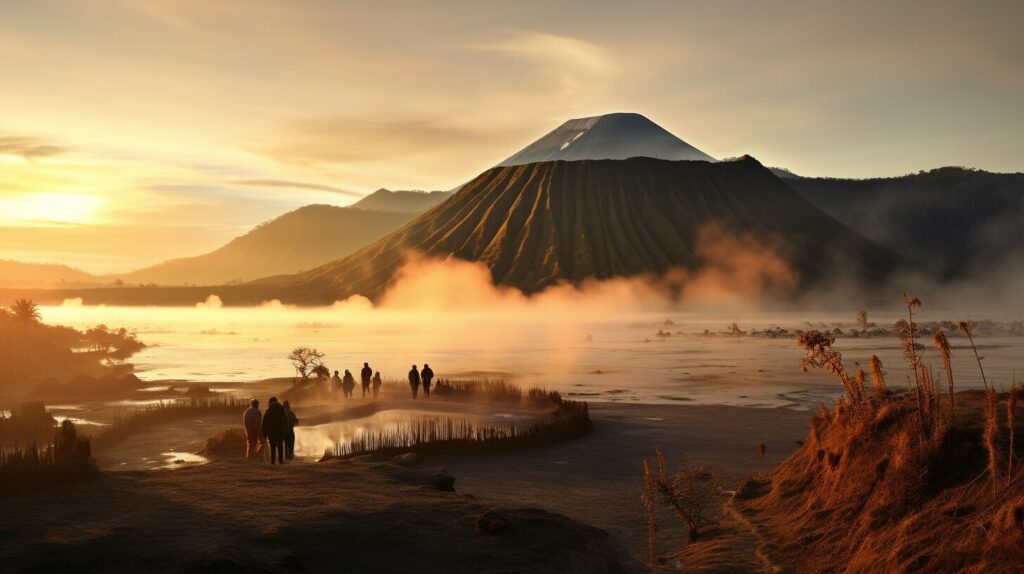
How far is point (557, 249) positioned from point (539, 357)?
9836 centimetres

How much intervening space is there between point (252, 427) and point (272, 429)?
1.48 meters

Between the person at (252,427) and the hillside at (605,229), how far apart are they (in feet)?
423

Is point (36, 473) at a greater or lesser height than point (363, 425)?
greater

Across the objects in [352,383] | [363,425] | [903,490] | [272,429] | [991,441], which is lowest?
[363,425]

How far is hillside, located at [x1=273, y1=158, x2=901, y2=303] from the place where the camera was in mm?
157250

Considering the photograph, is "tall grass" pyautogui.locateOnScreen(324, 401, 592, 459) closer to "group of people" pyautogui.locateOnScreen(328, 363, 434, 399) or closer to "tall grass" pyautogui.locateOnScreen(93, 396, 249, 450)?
"group of people" pyautogui.locateOnScreen(328, 363, 434, 399)

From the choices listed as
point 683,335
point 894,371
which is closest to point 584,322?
point 683,335

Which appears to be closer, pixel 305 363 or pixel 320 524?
pixel 320 524

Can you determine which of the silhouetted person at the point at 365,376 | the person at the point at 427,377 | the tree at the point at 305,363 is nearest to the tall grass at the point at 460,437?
the person at the point at 427,377

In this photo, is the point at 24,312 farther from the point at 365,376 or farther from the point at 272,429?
the point at 272,429

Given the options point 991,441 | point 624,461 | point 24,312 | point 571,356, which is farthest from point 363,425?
point 24,312

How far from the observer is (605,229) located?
166625 mm

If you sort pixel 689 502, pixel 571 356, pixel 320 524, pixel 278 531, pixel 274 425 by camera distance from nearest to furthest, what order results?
pixel 278 531 → pixel 320 524 → pixel 689 502 → pixel 274 425 → pixel 571 356

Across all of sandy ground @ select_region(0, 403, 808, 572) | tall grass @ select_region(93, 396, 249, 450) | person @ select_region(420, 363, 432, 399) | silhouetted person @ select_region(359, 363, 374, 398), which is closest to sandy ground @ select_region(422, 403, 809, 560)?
sandy ground @ select_region(0, 403, 808, 572)
